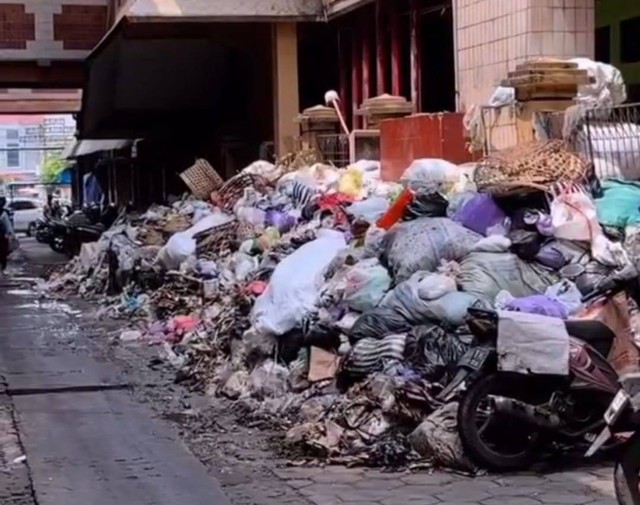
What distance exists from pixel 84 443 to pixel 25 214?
127ft

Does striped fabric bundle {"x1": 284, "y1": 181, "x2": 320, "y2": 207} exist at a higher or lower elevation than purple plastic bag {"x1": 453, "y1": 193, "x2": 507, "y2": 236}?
higher

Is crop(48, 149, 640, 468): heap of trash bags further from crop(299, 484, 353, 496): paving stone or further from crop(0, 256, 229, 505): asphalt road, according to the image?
crop(0, 256, 229, 505): asphalt road

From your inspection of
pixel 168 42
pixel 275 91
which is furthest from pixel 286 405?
pixel 168 42

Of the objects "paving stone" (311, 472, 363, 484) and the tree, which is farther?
the tree

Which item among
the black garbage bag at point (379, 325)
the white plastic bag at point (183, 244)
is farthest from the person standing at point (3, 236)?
the black garbage bag at point (379, 325)

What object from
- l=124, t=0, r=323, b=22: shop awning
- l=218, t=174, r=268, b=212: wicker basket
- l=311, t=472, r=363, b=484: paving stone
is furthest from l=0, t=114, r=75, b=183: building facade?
l=311, t=472, r=363, b=484: paving stone

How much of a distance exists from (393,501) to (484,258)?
2.51 metres

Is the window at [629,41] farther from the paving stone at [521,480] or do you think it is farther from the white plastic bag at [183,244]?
the paving stone at [521,480]

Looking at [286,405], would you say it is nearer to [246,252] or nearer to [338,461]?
[338,461]

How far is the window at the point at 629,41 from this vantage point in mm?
13414

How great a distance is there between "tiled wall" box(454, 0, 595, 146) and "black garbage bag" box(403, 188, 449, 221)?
4.40ft

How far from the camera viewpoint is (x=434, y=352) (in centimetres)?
745

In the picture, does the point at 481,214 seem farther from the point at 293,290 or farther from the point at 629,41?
the point at 629,41

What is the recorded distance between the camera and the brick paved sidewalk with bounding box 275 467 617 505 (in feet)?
20.3
